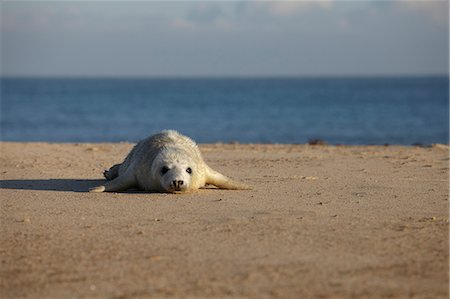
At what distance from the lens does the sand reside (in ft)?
21.7

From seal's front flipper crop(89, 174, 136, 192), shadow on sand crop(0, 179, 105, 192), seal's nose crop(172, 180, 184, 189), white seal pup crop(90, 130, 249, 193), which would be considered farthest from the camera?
shadow on sand crop(0, 179, 105, 192)

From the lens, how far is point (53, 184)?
40.3ft

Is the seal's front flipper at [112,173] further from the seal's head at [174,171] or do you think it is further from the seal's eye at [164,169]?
the seal's eye at [164,169]

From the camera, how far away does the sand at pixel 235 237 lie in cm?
660

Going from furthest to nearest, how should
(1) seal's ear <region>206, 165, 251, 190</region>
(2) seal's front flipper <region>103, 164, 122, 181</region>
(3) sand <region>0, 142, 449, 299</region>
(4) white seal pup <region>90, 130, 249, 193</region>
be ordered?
1. (2) seal's front flipper <region>103, 164, 122, 181</region>
2. (1) seal's ear <region>206, 165, 251, 190</region>
3. (4) white seal pup <region>90, 130, 249, 193</region>
4. (3) sand <region>0, 142, 449, 299</region>

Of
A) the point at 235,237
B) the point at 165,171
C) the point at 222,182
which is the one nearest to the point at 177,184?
the point at 165,171

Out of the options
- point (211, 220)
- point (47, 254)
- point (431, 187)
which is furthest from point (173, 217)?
point (431, 187)

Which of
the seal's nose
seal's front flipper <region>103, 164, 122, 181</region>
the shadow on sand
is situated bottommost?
the shadow on sand

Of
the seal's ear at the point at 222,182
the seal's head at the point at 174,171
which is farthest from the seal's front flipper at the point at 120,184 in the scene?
the seal's ear at the point at 222,182

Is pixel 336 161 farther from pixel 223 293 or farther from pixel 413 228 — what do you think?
pixel 223 293

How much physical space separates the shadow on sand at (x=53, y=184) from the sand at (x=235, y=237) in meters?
0.03

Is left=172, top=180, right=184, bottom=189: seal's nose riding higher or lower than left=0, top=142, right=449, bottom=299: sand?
higher

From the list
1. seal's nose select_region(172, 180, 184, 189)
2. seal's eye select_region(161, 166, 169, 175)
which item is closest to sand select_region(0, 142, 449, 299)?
seal's nose select_region(172, 180, 184, 189)

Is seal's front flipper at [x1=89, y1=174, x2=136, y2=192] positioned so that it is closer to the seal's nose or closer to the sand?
the sand
